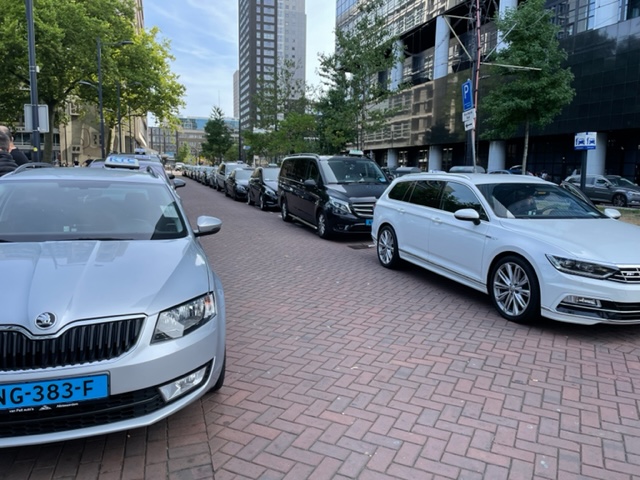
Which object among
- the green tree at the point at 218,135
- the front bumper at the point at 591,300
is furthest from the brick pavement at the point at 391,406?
the green tree at the point at 218,135

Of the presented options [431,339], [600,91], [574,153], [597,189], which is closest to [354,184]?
[431,339]

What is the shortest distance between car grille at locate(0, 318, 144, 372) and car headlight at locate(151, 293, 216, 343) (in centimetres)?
12

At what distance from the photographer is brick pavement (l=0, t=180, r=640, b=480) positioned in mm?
2771

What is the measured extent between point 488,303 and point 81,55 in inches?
1133

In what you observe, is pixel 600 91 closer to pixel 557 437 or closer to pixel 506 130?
pixel 506 130

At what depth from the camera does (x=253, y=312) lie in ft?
18.3

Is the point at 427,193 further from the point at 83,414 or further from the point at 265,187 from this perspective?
the point at 265,187

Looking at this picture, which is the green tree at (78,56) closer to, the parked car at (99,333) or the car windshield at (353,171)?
the car windshield at (353,171)

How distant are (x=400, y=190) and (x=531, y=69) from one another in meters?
15.9

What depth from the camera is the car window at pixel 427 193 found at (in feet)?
22.9

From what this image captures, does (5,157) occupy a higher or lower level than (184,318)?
higher

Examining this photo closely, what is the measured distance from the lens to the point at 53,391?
7.92 ft

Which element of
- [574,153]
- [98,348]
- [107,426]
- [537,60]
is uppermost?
[537,60]

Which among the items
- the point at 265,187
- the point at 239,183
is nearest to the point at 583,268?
the point at 265,187
